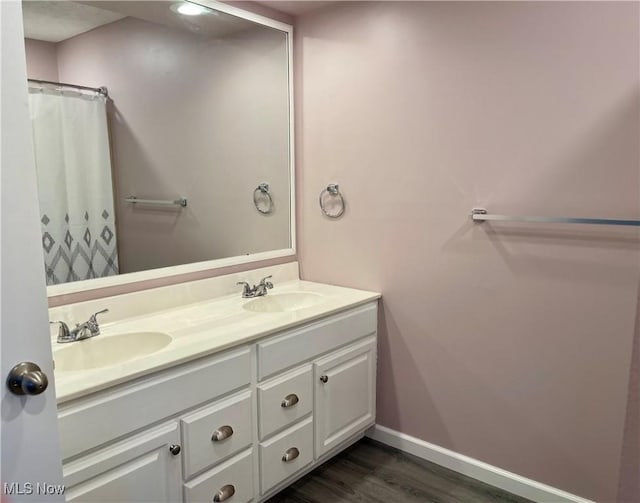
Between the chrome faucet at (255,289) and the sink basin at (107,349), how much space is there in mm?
638

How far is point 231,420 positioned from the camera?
174 centimetres

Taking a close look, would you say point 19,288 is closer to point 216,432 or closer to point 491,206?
point 216,432

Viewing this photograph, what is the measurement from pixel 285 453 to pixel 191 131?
5.08ft

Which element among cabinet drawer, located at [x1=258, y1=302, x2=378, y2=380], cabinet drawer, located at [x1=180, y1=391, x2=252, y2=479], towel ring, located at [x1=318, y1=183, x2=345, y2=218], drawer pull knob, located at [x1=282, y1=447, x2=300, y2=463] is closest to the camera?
cabinet drawer, located at [x1=180, y1=391, x2=252, y2=479]

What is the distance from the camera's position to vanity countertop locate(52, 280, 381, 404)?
1.38m

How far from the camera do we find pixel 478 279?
83.3 inches

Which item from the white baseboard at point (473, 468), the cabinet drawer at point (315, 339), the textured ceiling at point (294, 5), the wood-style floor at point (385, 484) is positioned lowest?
the wood-style floor at point (385, 484)

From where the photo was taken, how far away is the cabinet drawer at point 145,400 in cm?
131

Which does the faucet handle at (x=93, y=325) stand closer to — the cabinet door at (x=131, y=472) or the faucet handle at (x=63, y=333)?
the faucet handle at (x=63, y=333)

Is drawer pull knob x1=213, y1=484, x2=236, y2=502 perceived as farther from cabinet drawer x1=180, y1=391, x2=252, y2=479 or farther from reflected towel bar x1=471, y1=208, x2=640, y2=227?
reflected towel bar x1=471, y1=208, x2=640, y2=227

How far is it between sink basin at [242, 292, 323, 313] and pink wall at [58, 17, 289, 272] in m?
0.30

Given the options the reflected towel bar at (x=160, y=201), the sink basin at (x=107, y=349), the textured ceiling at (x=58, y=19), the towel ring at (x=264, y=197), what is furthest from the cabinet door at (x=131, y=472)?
the textured ceiling at (x=58, y=19)

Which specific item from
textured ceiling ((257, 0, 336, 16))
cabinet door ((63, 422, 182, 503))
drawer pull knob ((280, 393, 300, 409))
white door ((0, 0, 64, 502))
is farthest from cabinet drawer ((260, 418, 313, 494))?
textured ceiling ((257, 0, 336, 16))

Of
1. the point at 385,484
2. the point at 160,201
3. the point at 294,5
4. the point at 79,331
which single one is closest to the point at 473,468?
the point at 385,484
